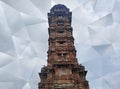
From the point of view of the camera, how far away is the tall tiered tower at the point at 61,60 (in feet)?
158

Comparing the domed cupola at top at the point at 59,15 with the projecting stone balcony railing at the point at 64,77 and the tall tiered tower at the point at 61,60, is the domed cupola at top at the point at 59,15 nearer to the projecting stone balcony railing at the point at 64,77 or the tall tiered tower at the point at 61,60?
the tall tiered tower at the point at 61,60

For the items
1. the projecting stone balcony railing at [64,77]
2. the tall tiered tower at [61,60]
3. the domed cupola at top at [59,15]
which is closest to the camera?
the tall tiered tower at [61,60]

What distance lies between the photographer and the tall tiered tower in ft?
158

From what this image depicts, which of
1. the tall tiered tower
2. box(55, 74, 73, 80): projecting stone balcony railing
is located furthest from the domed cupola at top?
box(55, 74, 73, 80): projecting stone balcony railing

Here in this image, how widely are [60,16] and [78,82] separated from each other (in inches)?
822

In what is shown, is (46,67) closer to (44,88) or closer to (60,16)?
(44,88)

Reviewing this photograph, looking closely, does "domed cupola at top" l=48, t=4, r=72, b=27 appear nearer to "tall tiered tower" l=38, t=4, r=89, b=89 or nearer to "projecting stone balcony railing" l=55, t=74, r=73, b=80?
"tall tiered tower" l=38, t=4, r=89, b=89

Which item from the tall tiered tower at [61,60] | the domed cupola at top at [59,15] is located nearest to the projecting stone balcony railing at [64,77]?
the tall tiered tower at [61,60]

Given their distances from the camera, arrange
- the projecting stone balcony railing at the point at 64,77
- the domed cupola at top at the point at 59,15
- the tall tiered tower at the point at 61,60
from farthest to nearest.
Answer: the domed cupola at top at the point at 59,15 < the projecting stone balcony railing at the point at 64,77 < the tall tiered tower at the point at 61,60

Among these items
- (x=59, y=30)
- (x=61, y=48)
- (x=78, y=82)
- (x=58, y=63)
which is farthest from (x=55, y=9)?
(x=78, y=82)

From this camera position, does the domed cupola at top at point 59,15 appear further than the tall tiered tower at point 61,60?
Yes

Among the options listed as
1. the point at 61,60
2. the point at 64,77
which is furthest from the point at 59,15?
the point at 64,77

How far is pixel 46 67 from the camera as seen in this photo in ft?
167

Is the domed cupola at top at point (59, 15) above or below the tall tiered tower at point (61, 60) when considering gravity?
above
